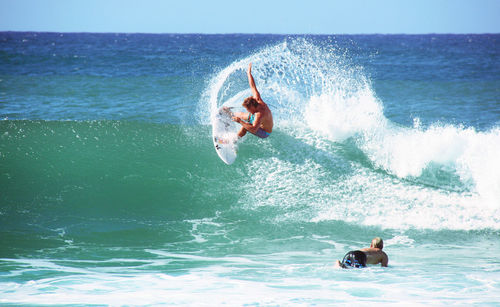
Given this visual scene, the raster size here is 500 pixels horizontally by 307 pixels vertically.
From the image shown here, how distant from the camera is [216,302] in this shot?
16.8 ft

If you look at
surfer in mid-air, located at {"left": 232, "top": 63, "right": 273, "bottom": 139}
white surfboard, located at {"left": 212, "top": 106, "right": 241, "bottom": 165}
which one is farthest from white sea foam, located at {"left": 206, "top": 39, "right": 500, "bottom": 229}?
surfer in mid-air, located at {"left": 232, "top": 63, "right": 273, "bottom": 139}

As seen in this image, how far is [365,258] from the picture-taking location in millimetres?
6055

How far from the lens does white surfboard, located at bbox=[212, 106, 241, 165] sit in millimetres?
8836

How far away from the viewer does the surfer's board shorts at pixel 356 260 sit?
6.04m

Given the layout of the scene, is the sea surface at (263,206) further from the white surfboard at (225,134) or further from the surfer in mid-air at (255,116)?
the surfer in mid-air at (255,116)

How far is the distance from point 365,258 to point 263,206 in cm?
298

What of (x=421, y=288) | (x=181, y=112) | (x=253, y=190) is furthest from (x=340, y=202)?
(x=181, y=112)

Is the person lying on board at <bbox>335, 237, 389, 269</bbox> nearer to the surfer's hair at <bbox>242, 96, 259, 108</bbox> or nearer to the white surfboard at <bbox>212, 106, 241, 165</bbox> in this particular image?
the surfer's hair at <bbox>242, 96, 259, 108</bbox>

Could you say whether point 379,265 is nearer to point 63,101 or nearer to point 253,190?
point 253,190

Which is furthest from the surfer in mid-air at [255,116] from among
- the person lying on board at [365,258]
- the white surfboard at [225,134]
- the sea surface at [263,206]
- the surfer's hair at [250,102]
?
the person lying on board at [365,258]

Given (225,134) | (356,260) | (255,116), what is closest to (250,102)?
(255,116)

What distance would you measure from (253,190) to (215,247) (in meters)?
2.17

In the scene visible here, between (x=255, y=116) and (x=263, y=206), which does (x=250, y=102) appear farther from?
(x=263, y=206)

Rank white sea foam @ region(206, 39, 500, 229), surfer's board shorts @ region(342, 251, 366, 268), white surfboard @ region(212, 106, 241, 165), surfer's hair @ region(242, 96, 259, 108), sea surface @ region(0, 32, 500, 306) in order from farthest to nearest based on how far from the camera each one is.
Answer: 1. white surfboard @ region(212, 106, 241, 165)
2. white sea foam @ region(206, 39, 500, 229)
3. surfer's hair @ region(242, 96, 259, 108)
4. surfer's board shorts @ region(342, 251, 366, 268)
5. sea surface @ region(0, 32, 500, 306)
